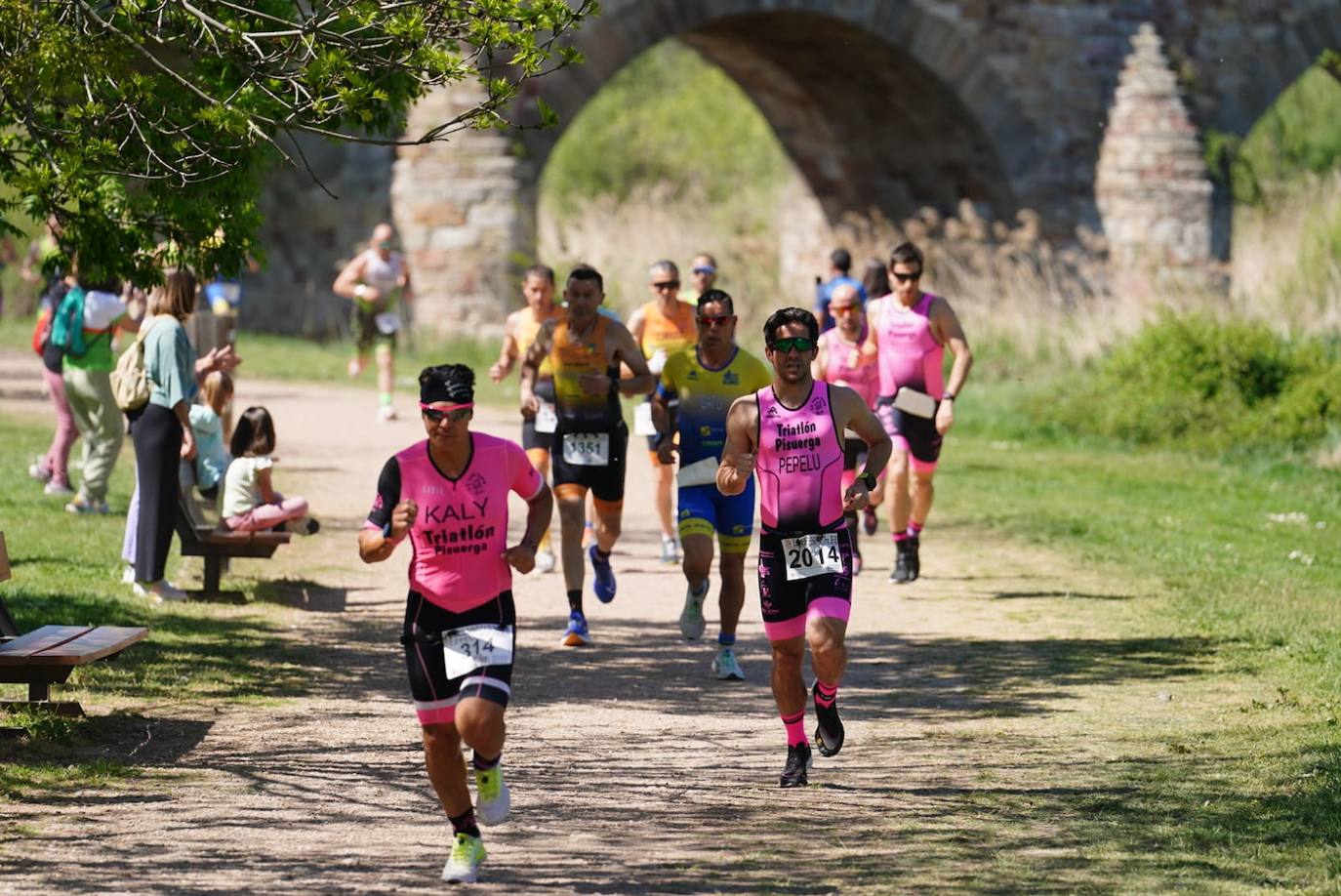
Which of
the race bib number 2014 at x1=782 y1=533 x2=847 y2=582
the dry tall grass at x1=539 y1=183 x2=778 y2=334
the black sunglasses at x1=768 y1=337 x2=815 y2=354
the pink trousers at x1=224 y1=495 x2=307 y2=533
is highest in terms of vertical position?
the dry tall grass at x1=539 y1=183 x2=778 y2=334

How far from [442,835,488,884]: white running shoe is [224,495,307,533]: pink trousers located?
17.7ft

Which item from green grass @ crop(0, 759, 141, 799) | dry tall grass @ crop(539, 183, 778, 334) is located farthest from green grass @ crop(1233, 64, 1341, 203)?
green grass @ crop(0, 759, 141, 799)

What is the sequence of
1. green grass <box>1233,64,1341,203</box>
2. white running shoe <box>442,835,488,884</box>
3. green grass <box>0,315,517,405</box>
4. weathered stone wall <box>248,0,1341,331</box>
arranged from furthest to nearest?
green grass <box>1233,64,1341,203</box> → weathered stone wall <box>248,0,1341,331</box> → green grass <box>0,315,517,405</box> → white running shoe <box>442,835,488,884</box>

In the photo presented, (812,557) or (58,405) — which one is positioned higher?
(58,405)

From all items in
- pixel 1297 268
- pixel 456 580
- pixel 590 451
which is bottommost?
pixel 456 580

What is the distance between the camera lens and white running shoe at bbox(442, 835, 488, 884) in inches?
254

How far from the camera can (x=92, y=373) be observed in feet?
45.2

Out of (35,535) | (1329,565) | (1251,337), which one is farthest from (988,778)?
(1251,337)

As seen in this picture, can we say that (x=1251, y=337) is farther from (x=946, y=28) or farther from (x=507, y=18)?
(x=507, y=18)

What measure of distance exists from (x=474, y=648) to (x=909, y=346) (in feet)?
19.5

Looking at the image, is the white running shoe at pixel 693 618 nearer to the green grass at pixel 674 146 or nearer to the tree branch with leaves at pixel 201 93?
the tree branch with leaves at pixel 201 93

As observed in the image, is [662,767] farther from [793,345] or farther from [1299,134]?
[1299,134]

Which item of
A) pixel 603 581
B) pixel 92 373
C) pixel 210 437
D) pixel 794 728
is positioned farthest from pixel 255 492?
pixel 794 728

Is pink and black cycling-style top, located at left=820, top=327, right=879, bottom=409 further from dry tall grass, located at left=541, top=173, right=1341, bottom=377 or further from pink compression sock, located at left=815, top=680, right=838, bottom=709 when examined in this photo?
dry tall grass, located at left=541, top=173, right=1341, bottom=377
